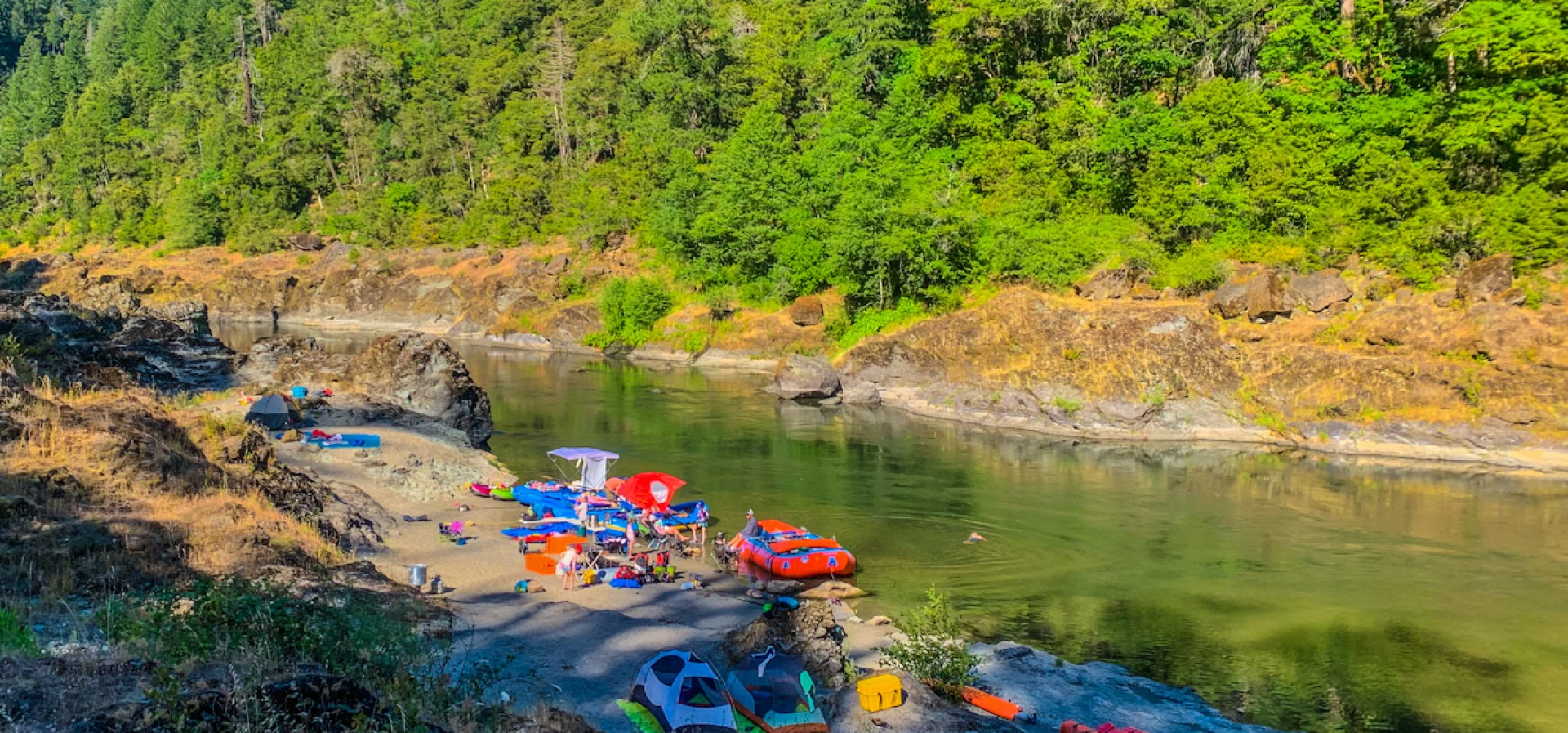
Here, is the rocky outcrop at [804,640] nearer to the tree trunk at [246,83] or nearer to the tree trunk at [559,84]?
the tree trunk at [559,84]

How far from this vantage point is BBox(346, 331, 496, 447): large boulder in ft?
124

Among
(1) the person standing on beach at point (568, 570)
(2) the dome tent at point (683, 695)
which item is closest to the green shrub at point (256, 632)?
(2) the dome tent at point (683, 695)

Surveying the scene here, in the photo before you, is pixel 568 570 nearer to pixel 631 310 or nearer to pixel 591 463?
pixel 591 463

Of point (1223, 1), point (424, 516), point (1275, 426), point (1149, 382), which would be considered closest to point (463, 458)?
point (424, 516)

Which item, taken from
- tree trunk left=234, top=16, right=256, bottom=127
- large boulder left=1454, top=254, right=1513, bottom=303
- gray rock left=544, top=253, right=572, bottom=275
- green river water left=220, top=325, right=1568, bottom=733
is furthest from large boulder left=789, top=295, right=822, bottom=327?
tree trunk left=234, top=16, right=256, bottom=127

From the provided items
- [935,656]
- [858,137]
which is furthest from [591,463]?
[858,137]

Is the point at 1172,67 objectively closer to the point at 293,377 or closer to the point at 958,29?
the point at 958,29

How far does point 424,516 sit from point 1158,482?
2395 centimetres

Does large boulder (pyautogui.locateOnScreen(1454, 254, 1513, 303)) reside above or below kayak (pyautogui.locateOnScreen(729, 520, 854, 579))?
above

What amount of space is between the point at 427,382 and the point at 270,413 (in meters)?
6.90

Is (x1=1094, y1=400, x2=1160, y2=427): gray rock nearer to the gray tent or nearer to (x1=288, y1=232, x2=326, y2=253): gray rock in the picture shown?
the gray tent

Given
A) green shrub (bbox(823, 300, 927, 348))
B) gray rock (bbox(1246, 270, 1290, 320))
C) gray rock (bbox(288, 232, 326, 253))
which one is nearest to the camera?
gray rock (bbox(1246, 270, 1290, 320))

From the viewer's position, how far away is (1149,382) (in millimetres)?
42281

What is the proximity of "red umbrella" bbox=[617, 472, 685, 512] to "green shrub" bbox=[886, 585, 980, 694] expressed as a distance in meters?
11.4
